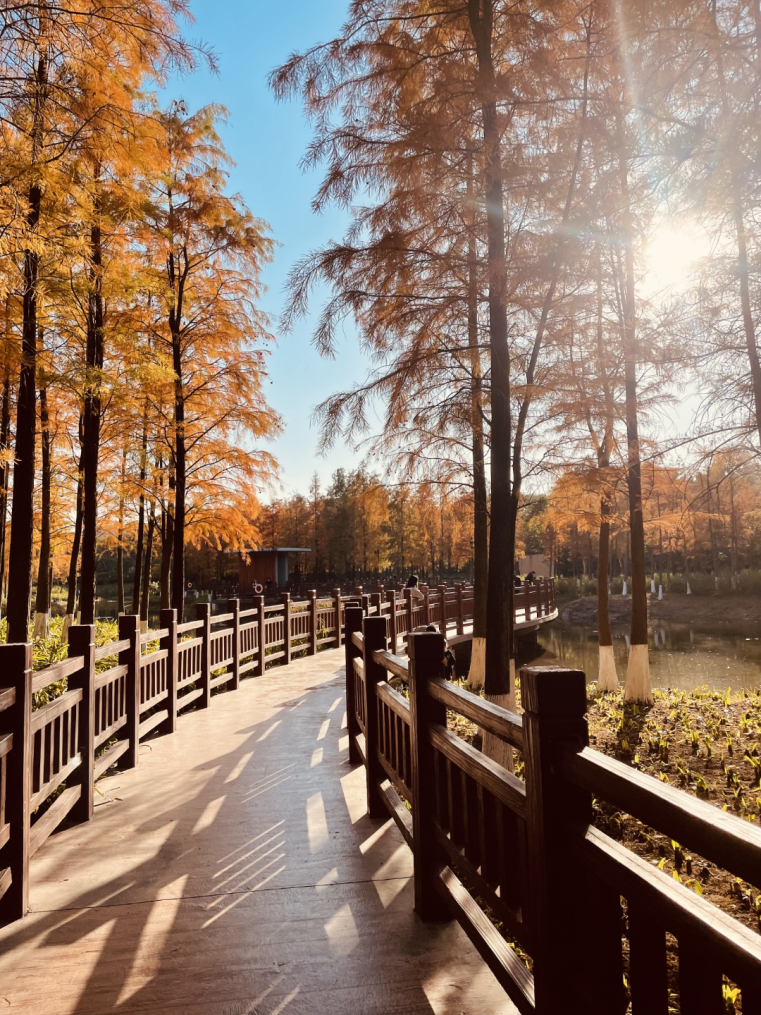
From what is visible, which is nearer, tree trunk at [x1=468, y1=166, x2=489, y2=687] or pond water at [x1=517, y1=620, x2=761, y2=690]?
tree trunk at [x1=468, y1=166, x2=489, y2=687]

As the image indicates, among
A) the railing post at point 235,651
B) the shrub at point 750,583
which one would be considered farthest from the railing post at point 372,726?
the shrub at point 750,583

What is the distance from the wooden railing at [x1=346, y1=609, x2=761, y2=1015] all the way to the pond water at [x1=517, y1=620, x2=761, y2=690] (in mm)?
11986

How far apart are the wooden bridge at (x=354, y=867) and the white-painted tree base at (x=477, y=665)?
6.13m

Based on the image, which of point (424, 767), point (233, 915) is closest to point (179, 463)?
point (233, 915)

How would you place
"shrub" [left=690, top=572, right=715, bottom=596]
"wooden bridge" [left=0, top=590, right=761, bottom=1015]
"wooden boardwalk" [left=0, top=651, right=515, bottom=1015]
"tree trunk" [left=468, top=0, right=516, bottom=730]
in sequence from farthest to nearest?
"shrub" [left=690, top=572, right=715, bottom=596] → "tree trunk" [left=468, top=0, right=516, bottom=730] → "wooden boardwalk" [left=0, top=651, right=515, bottom=1015] → "wooden bridge" [left=0, top=590, right=761, bottom=1015]

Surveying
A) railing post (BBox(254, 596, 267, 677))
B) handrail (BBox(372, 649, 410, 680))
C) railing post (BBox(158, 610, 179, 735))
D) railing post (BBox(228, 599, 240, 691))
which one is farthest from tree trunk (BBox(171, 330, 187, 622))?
handrail (BBox(372, 649, 410, 680))

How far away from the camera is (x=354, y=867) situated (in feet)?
12.3

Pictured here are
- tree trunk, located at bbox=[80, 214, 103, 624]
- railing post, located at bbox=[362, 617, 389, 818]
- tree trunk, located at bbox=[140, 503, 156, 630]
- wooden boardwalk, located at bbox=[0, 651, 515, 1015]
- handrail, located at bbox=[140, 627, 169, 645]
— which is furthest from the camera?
tree trunk, located at bbox=[140, 503, 156, 630]

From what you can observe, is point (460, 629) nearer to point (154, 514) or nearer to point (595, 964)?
point (154, 514)

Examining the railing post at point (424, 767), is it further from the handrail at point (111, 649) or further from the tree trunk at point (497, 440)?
the tree trunk at point (497, 440)

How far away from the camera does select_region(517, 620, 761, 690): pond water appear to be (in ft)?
59.2

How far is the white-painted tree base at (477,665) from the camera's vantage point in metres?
12.0

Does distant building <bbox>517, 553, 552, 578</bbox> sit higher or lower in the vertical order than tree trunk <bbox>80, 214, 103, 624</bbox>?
lower

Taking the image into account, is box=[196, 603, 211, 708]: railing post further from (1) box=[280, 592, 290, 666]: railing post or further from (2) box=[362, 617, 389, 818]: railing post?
(2) box=[362, 617, 389, 818]: railing post
